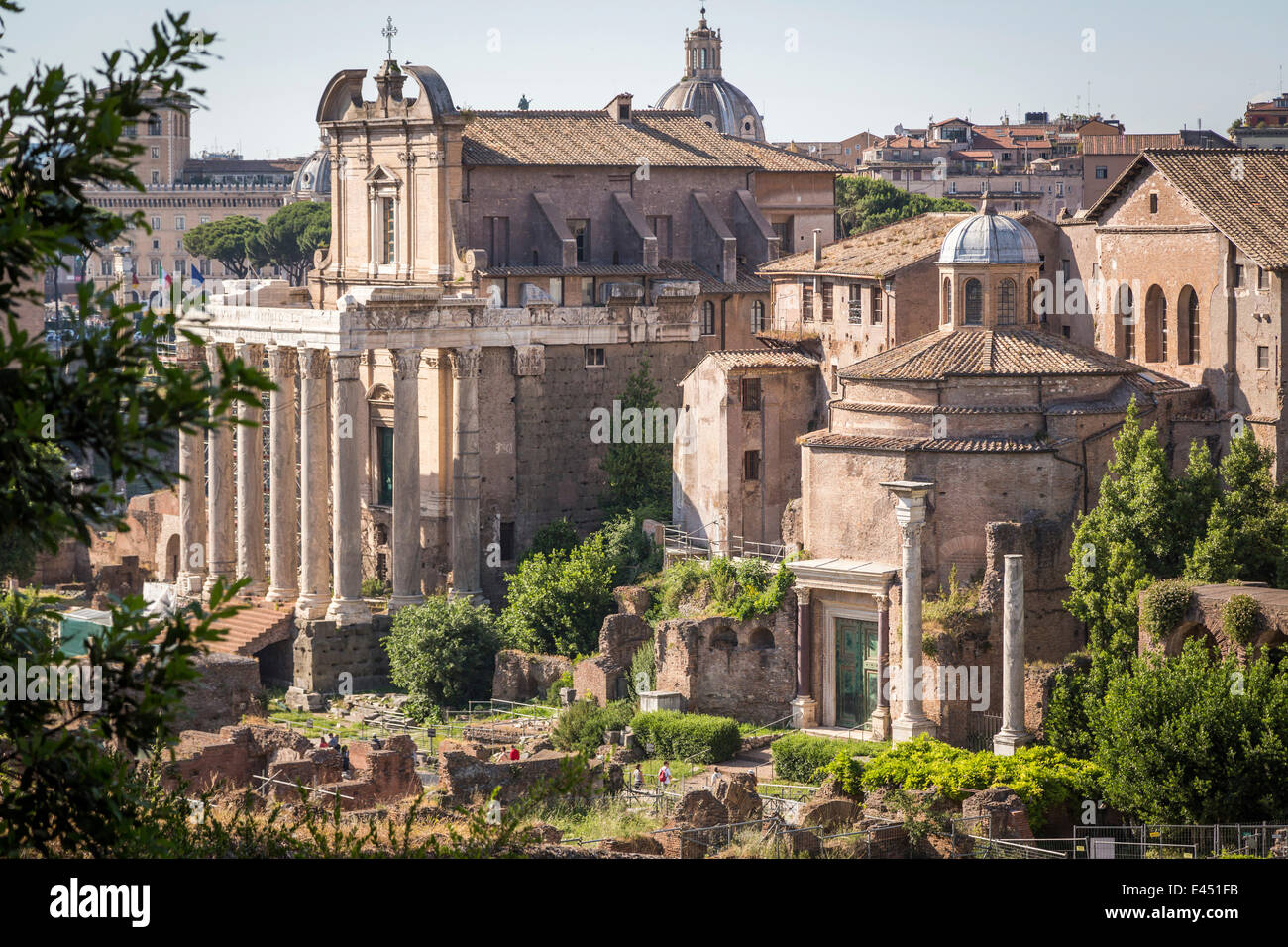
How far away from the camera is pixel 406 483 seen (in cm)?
5134

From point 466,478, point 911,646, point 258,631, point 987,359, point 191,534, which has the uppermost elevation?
point 987,359

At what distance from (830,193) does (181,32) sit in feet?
166

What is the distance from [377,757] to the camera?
3706 cm

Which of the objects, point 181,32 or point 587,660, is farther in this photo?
point 587,660

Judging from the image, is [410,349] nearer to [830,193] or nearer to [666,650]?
[666,650]

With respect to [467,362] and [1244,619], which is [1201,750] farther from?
[467,362]

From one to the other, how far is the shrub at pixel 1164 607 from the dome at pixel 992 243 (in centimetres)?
919

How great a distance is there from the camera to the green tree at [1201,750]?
107ft

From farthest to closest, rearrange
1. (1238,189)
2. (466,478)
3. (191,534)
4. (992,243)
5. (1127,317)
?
(191,534), (466,478), (1127,317), (1238,189), (992,243)

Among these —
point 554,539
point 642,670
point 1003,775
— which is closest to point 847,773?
point 1003,775

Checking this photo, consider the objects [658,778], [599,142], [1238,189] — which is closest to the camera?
[658,778]

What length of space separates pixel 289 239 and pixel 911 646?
78.9 m

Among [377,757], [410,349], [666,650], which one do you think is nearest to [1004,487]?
[666,650]

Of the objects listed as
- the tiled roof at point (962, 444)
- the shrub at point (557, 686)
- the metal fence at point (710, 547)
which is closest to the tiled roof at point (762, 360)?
the metal fence at point (710, 547)
